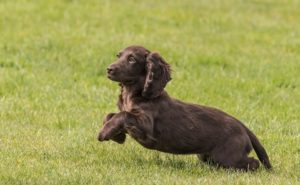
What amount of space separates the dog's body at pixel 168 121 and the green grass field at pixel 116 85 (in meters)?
0.22

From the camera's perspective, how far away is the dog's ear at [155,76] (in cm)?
825

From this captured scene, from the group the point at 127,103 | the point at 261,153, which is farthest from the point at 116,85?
the point at 261,153

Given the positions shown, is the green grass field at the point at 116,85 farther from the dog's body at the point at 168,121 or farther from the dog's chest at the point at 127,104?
the dog's chest at the point at 127,104

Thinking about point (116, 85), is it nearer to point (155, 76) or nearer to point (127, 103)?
point (127, 103)

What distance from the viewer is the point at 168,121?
27.6 feet

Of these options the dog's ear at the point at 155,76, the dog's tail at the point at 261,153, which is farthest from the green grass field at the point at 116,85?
the dog's ear at the point at 155,76

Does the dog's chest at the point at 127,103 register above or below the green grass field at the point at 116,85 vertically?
above

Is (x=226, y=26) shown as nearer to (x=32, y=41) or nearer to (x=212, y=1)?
(x=212, y=1)

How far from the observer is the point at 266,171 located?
8.47 metres

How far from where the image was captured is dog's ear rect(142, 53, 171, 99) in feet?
27.1

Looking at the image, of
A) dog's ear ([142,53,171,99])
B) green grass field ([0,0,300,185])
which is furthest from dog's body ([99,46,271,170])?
green grass field ([0,0,300,185])

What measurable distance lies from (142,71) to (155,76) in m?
0.21

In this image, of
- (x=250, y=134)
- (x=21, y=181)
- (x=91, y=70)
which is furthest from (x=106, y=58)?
(x=21, y=181)

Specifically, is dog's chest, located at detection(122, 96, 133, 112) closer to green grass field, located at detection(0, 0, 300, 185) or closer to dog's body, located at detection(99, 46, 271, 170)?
dog's body, located at detection(99, 46, 271, 170)
